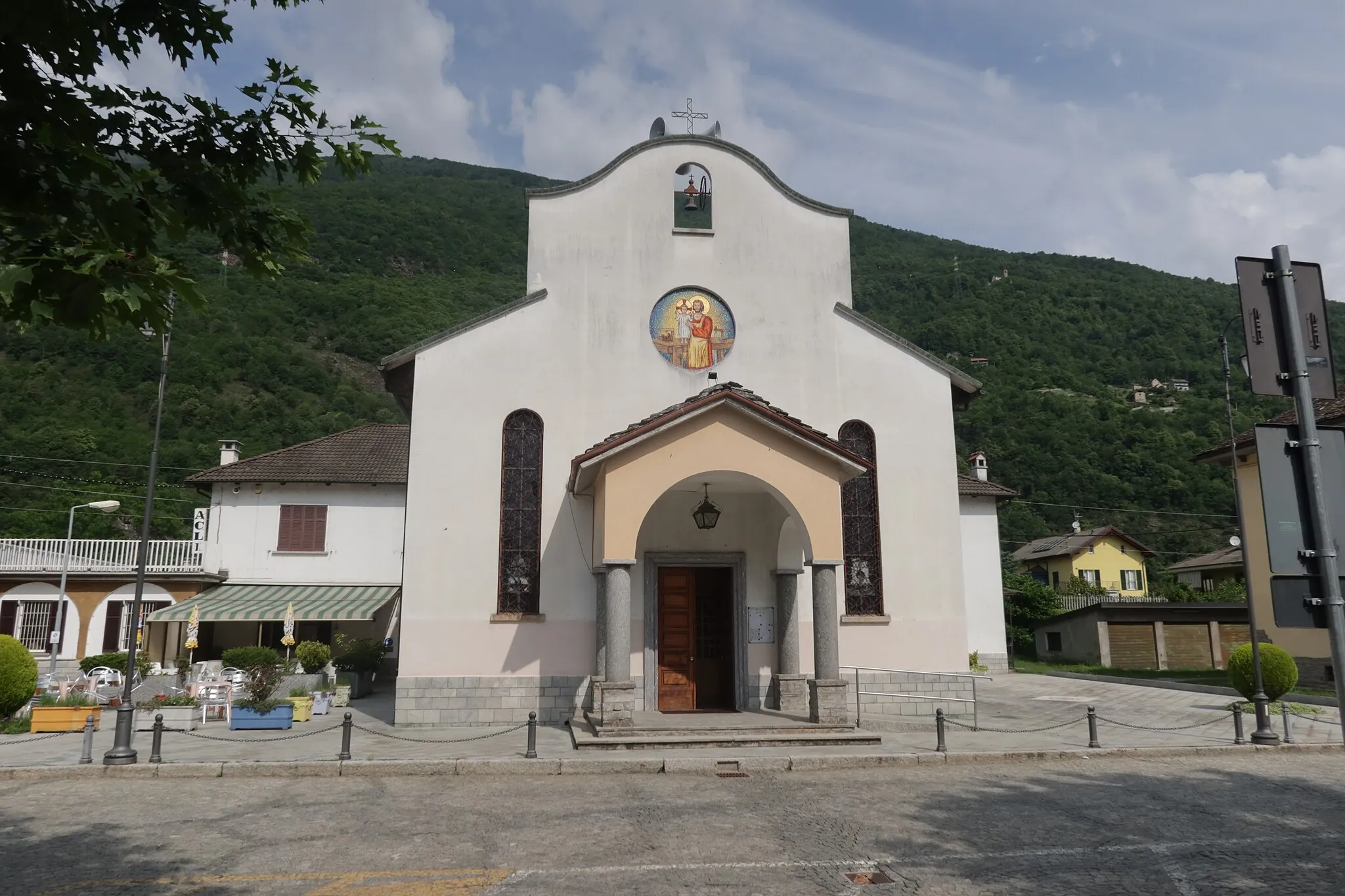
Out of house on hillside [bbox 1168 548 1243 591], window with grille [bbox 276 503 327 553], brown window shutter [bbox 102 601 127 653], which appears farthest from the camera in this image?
house on hillside [bbox 1168 548 1243 591]

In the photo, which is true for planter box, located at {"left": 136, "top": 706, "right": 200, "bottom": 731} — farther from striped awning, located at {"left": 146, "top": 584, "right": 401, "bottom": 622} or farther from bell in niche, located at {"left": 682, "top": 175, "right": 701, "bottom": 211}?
bell in niche, located at {"left": 682, "top": 175, "right": 701, "bottom": 211}

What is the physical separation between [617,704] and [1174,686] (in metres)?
20.1

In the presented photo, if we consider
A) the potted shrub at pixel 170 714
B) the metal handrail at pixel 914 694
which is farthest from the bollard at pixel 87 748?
the metal handrail at pixel 914 694

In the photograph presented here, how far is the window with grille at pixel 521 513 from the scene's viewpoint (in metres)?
16.9

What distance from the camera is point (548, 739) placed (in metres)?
14.5

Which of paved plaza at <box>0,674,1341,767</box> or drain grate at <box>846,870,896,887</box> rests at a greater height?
paved plaza at <box>0,674,1341,767</box>

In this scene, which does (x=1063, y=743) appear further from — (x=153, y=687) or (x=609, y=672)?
(x=153, y=687)

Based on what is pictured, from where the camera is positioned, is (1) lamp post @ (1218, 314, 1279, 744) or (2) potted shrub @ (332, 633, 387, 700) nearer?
(1) lamp post @ (1218, 314, 1279, 744)

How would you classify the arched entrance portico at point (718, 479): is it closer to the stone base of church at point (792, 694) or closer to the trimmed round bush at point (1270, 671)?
the stone base of church at point (792, 694)

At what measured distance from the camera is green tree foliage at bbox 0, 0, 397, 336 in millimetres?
4223

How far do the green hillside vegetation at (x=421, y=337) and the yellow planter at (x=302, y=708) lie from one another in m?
35.5

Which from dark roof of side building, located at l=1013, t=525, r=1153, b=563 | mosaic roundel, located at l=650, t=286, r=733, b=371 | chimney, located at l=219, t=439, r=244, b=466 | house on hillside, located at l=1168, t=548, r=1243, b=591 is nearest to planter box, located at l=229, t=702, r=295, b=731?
mosaic roundel, located at l=650, t=286, r=733, b=371

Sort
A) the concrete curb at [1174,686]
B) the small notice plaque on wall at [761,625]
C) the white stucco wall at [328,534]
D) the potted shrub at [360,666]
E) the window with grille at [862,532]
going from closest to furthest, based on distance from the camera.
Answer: the small notice plaque on wall at [761,625]
the window with grille at [862,532]
the concrete curb at [1174,686]
the potted shrub at [360,666]
the white stucco wall at [328,534]

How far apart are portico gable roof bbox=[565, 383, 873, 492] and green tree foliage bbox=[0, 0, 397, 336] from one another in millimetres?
8965
